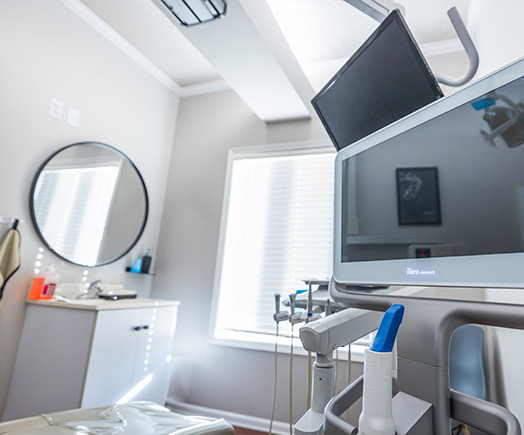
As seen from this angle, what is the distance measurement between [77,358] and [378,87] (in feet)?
6.03

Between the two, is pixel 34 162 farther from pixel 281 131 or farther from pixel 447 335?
pixel 447 335

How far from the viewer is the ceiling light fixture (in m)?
1.67

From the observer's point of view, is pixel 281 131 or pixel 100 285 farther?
pixel 281 131

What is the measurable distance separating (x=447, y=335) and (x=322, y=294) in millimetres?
701

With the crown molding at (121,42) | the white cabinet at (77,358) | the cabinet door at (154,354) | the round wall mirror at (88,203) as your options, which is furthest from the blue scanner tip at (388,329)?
the crown molding at (121,42)

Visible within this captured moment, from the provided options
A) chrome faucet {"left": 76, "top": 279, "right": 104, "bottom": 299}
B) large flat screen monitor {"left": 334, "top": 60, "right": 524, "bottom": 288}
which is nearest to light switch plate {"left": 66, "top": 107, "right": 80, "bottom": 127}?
chrome faucet {"left": 76, "top": 279, "right": 104, "bottom": 299}

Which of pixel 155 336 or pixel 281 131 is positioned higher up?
pixel 281 131

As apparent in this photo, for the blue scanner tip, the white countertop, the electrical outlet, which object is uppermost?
the electrical outlet

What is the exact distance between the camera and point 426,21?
87.0 inches

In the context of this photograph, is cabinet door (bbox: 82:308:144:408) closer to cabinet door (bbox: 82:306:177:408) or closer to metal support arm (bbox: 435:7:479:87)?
cabinet door (bbox: 82:306:177:408)

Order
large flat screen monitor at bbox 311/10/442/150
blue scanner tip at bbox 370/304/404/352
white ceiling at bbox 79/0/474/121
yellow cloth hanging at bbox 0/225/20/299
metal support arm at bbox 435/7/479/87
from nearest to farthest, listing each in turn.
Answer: blue scanner tip at bbox 370/304/404/352 < large flat screen monitor at bbox 311/10/442/150 < metal support arm at bbox 435/7/479/87 < yellow cloth hanging at bbox 0/225/20/299 < white ceiling at bbox 79/0/474/121

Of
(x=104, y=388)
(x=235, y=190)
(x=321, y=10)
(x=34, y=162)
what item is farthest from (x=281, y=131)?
(x=104, y=388)

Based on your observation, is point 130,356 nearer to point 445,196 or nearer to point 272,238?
point 272,238

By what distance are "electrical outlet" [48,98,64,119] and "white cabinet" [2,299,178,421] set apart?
45.3 inches
